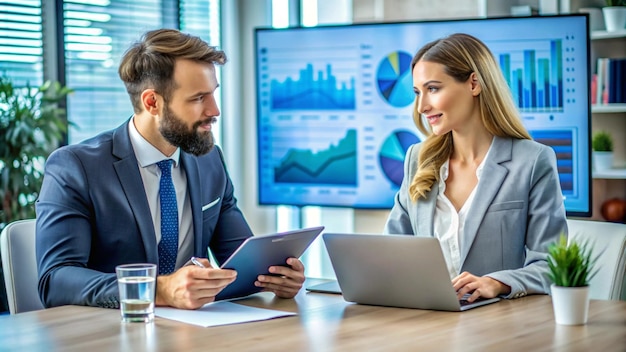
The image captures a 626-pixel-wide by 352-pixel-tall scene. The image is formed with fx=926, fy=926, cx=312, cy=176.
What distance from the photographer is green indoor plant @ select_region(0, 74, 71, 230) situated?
427cm

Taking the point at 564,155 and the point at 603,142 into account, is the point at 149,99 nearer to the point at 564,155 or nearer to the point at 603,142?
the point at 564,155

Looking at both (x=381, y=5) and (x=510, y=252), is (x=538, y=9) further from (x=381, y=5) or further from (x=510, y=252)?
(x=510, y=252)

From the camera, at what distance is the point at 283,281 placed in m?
2.35

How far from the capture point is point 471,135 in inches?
110

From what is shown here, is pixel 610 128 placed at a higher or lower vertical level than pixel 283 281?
higher

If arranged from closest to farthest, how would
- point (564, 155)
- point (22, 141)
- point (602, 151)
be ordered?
point (564, 155)
point (22, 141)
point (602, 151)

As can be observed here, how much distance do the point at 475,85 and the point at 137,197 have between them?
41.6 inches

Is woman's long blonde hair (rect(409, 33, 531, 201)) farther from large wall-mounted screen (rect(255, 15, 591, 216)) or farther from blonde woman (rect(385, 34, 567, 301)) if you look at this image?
large wall-mounted screen (rect(255, 15, 591, 216))

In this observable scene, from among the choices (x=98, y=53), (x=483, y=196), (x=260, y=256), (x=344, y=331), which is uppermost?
(x=98, y=53)

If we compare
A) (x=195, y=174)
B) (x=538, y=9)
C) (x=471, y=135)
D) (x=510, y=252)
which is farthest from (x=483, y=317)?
(x=538, y=9)

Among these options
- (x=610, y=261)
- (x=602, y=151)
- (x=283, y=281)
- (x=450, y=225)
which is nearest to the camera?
(x=283, y=281)

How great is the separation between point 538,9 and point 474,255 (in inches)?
94.0

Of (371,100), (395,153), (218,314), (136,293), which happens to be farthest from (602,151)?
(136,293)

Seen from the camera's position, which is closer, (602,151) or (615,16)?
(615,16)
